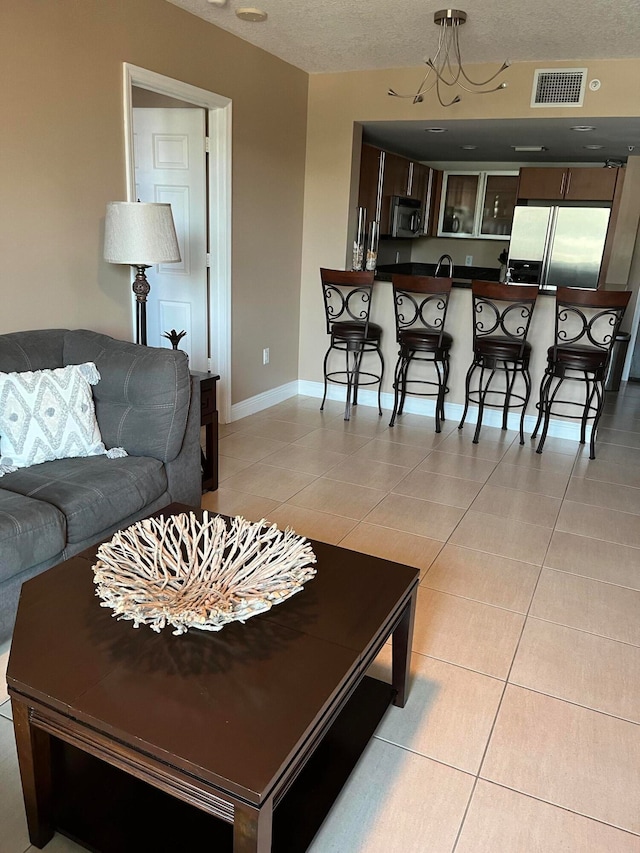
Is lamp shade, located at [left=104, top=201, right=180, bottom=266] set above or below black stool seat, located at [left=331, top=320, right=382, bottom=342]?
above

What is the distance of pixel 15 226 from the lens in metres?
2.80

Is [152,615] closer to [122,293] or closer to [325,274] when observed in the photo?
[122,293]

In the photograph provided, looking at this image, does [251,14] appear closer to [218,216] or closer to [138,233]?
[218,216]

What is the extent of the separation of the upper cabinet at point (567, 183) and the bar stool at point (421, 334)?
2615 millimetres

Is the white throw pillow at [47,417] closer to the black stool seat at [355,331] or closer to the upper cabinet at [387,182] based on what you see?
the black stool seat at [355,331]

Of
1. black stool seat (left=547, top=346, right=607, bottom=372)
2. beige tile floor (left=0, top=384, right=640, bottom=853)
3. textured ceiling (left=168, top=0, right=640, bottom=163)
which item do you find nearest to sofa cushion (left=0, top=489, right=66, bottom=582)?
beige tile floor (left=0, top=384, right=640, bottom=853)

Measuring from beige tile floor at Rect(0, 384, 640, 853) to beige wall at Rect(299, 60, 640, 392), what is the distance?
4.16 ft

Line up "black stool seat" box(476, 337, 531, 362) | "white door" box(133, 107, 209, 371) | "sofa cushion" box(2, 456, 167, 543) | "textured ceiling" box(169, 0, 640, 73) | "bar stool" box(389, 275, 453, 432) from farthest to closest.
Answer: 1. "bar stool" box(389, 275, 453, 432)
2. "black stool seat" box(476, 337, 531, 362)
3. "white door" box(133, 107, 209, 371)
4. "textured ceiling" box(169, 0, 640, 73)
5. "sofa cushion" box(2, 456, 167, 543)

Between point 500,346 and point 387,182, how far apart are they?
2.52 m

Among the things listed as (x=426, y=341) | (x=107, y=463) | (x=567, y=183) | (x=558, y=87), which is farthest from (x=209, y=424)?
(x=567, y=183)

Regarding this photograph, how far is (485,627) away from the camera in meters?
2.32

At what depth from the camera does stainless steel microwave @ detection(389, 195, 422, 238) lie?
6.28 meters

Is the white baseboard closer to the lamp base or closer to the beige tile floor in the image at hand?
the beige tile floor

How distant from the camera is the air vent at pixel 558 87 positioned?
4.21 m
